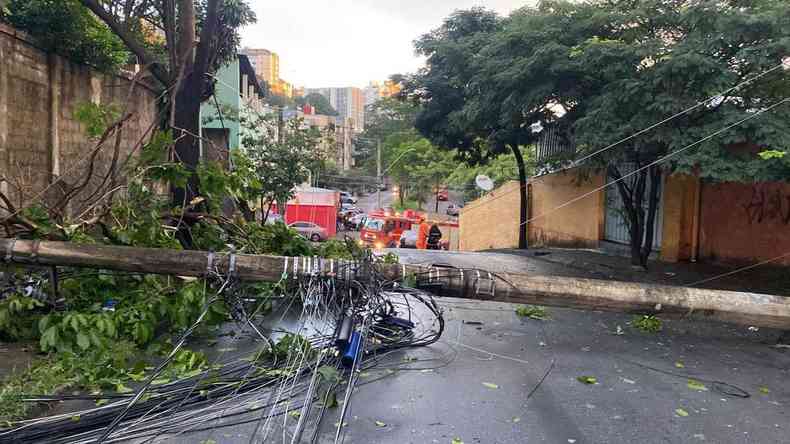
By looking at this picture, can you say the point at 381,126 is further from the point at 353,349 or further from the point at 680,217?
the point at 353,349

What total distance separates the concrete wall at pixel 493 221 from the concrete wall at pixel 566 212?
1.25 metres

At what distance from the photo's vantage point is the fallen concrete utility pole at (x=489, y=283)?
17.8 feet

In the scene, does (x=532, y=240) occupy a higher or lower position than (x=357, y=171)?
lower

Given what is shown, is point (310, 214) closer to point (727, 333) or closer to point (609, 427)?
point (727, 333)

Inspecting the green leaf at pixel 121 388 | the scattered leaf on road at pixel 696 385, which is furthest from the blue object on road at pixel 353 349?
the scattered leaf on road at pixel 696 385

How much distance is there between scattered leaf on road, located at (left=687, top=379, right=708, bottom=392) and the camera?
5.12 m

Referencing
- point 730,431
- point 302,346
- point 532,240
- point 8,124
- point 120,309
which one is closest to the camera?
point 730,431

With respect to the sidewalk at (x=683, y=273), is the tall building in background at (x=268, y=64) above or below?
above

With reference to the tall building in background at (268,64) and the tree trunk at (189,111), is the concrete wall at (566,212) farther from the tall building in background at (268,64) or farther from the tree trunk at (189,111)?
the tall building in background at (268,64)

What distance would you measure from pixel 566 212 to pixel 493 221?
519 cm

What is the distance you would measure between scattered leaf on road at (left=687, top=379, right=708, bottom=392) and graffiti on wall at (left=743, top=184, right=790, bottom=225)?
6539 millimetres

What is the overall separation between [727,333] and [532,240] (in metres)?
12.4

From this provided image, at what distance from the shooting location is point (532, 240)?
1983cm

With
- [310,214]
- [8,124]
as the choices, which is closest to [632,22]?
[8,124]
